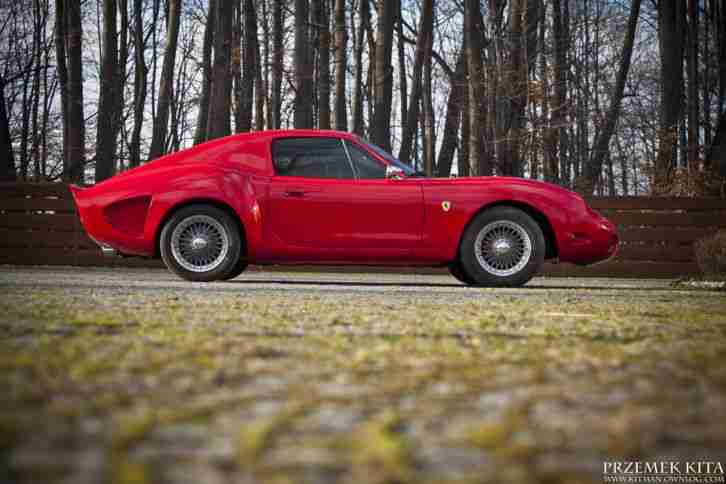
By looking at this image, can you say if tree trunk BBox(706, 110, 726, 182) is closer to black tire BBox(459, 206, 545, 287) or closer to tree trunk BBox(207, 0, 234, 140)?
tree trunk BBox(207, 0, 234, 140)

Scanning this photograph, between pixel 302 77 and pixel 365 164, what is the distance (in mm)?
8722

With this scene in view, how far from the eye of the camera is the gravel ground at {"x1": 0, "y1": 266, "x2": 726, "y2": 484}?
5.22 ft

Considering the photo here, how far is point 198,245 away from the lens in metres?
8.01

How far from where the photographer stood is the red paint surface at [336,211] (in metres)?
7.90

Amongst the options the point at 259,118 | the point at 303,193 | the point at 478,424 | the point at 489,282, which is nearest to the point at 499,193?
the point at 489,282

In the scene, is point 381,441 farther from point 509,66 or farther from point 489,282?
point 509,66

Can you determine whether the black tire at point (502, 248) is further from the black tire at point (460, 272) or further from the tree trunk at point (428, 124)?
the tree trunk at point (428, 124)

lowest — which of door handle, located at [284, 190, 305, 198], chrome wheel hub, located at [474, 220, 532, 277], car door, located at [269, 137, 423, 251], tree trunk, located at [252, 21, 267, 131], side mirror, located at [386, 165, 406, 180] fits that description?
chrome wheel hub, located at [474, 220, 532, 277]

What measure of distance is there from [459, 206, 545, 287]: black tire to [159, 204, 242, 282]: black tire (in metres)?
2.08

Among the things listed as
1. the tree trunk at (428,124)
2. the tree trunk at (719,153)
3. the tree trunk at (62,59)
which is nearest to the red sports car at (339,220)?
the tree trunk at (719,153)

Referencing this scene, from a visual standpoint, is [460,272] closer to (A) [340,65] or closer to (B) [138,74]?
(A) [340,65]

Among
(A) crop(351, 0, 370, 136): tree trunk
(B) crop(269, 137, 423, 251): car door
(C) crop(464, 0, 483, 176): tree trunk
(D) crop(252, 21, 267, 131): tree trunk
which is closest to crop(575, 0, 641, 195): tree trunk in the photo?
(C) crop(464, 0, 483, 176): tree trunk

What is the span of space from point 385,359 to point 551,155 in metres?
16.8

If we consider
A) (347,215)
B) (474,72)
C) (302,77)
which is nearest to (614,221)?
(347,215)
